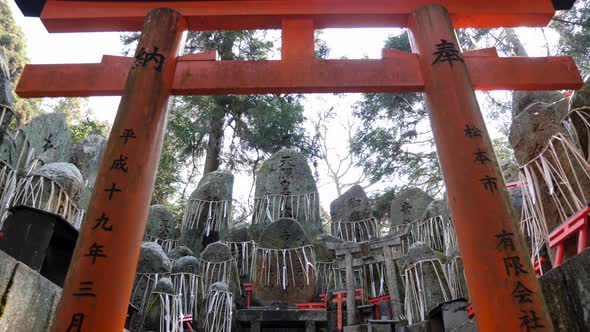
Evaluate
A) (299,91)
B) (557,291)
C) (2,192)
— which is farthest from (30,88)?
(557,291)

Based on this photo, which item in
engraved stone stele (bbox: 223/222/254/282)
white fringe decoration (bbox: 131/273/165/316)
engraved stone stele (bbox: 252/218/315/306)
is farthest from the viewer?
engraved stone stele (bbox: 223/222/254/282)

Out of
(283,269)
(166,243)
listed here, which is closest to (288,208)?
(283,269)

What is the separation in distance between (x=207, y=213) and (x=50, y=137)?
4.68 metres

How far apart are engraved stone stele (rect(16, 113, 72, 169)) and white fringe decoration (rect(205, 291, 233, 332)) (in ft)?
12.8

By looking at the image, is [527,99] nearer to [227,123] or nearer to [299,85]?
[299,85]

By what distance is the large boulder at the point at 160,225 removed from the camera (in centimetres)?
1127

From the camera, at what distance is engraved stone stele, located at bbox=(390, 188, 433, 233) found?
11617 mm

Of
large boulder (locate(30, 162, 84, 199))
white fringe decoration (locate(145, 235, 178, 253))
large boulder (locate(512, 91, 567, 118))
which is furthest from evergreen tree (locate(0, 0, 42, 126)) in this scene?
large boulder (locate(512, 91, 567, 118))

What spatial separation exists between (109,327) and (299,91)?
2121 mm

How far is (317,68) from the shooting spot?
3.41 m

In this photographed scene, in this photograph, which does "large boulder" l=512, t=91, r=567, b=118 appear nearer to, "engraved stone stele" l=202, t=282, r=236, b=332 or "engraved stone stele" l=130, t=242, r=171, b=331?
"engraved stone stele" l=202, t=282, r=236, b=332

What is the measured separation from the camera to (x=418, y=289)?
699 cm

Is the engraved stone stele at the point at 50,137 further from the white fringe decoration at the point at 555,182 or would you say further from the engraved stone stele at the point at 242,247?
the white fringe decoration at the point at 555,182

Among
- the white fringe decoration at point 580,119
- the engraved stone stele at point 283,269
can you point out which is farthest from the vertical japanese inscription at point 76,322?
the engraved stone stele at point 283,269
